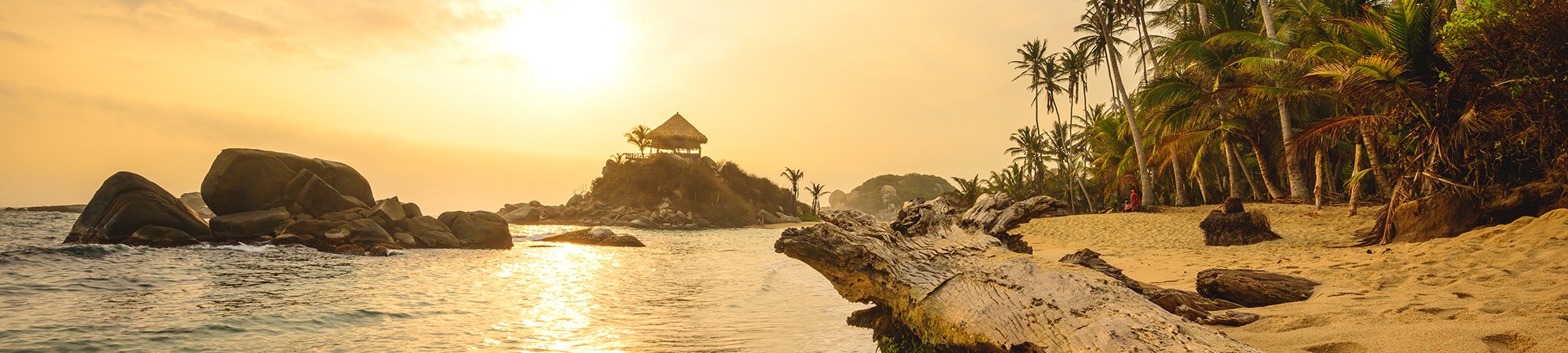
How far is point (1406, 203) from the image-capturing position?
363 inches

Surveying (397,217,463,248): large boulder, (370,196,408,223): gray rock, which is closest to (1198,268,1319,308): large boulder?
(397,217,463,248): large boulder

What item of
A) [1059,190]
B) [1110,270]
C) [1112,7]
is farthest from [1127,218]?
[1059,190]

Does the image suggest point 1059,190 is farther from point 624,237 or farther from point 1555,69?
point 1555,69

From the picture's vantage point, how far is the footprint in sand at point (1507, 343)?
310 cm

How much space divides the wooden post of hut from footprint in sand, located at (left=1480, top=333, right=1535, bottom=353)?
65489 mm

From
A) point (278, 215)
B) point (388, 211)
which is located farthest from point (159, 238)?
point (388, 211)

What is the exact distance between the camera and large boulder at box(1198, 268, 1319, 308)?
5137 millimetres

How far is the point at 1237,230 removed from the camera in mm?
12586

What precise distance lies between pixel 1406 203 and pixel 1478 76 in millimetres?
1871

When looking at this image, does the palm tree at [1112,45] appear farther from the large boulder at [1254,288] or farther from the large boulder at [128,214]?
the large boulder at [128,214]

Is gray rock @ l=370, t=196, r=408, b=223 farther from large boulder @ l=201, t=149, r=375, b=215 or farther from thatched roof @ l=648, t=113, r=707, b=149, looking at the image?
thatched roof @ l=648, t=113, r=707, b=149

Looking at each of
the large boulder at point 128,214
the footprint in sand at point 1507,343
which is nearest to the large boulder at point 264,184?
the large boulder at point 128,214

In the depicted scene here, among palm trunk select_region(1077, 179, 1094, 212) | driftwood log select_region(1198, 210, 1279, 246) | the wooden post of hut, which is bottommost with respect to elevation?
driftwood log select_region(1198, 210, 1279, 246)

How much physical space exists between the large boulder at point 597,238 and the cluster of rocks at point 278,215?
3683 mm
